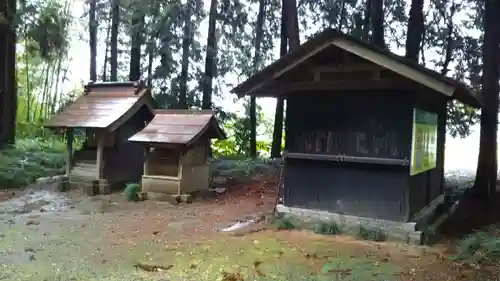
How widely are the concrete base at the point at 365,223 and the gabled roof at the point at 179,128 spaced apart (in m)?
3.47

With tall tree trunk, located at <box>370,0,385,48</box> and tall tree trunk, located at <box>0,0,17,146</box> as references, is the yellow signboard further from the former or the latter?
tall tree trunk, located at <box>0,0,17,146</box>

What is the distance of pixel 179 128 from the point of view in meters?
12.0

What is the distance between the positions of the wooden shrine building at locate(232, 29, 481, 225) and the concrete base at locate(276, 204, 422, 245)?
0.49 ft

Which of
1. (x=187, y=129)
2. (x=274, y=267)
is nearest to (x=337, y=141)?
(x=274, y=267)

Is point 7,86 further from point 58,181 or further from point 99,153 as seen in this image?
point 99,153

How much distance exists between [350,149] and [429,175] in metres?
2.72

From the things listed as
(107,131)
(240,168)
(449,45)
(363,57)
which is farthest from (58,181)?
(449,45)

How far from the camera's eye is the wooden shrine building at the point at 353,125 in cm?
812

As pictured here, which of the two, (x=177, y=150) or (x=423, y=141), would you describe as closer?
(x=423, y=141)

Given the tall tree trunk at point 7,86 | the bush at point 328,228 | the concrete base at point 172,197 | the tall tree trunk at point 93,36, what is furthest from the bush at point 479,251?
the tall tree trunk at point 93,36

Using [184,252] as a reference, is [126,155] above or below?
above

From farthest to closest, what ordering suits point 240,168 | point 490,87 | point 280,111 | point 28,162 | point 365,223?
point 280,111, point 240,168, point 28,162, point 490,87, point 365,223

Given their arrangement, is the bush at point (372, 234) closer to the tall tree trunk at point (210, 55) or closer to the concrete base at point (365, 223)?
the concrete base at point (365, 223)

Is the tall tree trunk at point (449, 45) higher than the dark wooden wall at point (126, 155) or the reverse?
higher
